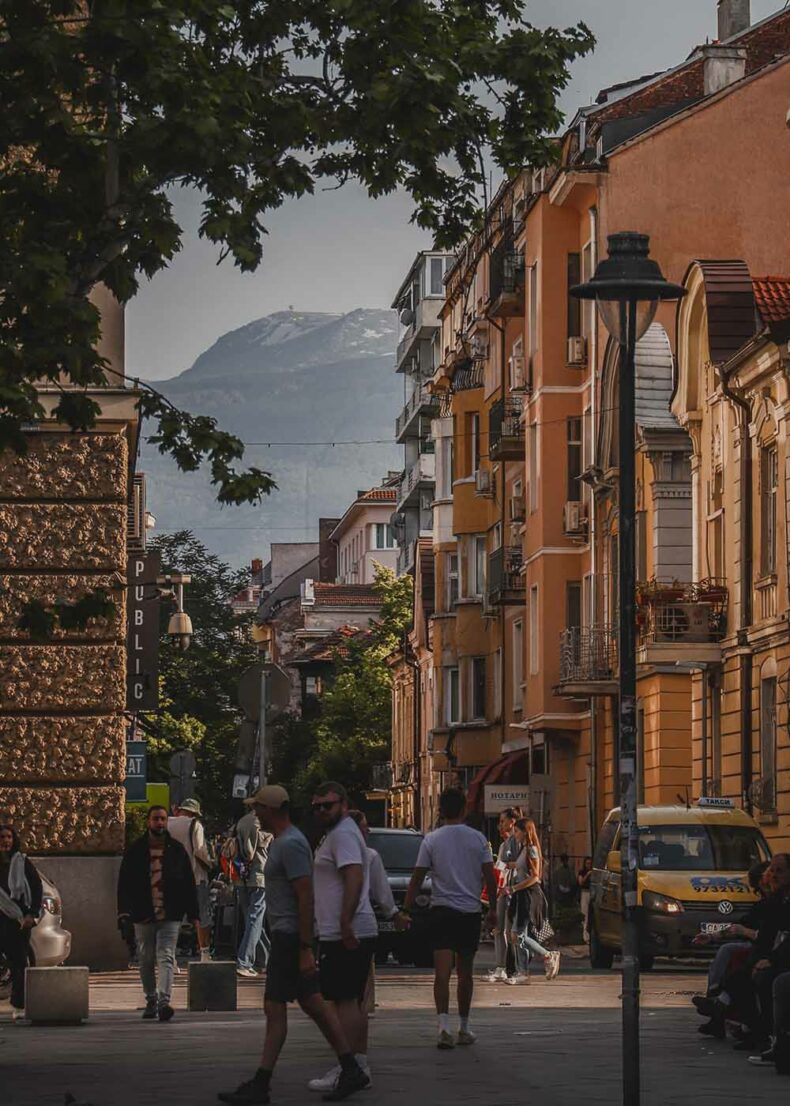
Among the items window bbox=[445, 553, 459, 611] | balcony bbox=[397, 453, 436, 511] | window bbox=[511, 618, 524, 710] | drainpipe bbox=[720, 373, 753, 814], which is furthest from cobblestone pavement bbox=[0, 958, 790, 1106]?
balcony bbox=[397, 453, 436, 511]

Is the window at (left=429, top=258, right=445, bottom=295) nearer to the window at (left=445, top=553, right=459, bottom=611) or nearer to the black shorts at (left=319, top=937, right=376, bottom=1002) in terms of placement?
the window at (left=445, top=553, right=459, bottom=611)

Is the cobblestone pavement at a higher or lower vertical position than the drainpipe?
lower

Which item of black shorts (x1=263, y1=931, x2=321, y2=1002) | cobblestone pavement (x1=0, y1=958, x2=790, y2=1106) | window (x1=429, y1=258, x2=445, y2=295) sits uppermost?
window (x1=429, y1=258, x2=445, y2=295)

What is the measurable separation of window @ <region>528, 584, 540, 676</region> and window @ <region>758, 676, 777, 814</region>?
16803 mm

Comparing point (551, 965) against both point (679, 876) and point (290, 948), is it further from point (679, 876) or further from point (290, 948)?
point (290, 948)

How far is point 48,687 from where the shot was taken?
26.2m

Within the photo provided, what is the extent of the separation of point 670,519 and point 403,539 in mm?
61285

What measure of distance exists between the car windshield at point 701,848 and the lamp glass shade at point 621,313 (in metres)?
17.1

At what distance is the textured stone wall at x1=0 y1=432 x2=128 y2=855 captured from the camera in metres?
26.1

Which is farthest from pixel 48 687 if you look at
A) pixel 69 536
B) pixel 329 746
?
pixel 329 746

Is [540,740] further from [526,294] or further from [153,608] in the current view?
[153,608]

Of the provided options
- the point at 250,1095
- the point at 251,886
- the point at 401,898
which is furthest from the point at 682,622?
the point at 250,1095

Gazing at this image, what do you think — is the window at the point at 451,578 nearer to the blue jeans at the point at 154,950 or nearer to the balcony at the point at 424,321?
the balcony at the point at 424,321

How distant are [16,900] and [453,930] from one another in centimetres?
459
